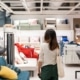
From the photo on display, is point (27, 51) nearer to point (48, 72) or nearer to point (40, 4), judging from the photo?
point (40, 4)

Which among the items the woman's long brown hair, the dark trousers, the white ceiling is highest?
the white ceiling

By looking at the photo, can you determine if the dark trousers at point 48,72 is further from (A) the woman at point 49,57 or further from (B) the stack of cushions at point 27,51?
(B) the stack of cushions at point 27,51

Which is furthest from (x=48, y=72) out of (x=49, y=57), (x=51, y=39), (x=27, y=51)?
(x=27, y=51)

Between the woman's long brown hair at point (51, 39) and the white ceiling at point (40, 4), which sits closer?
the woman's long brown hair at point (51, 39)

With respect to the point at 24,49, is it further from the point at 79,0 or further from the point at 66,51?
the point at 79,0

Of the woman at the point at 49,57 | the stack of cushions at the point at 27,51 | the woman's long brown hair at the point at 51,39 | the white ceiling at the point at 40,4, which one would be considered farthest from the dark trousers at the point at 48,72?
the stack of cushions at the point at 27,51

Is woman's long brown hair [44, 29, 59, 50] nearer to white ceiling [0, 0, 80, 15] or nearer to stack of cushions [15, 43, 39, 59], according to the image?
white ceiling [0, 0, 80, 15]

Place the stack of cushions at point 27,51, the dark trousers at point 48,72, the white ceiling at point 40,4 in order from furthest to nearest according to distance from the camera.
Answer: the stack of cushions at point 27,51 < the white ceiling at point 40,4 < the dark trousers at point 48,72

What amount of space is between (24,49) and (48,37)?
5171 millimetres

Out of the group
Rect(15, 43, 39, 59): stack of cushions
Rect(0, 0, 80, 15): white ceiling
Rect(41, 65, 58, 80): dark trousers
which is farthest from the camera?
Rect(15, 43, 39, 59): stack of cushions

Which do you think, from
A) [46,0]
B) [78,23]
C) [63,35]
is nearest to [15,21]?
[63,35]

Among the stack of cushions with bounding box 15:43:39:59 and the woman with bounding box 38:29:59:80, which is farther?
the stack of cushions with bounding box 15:43:39:59

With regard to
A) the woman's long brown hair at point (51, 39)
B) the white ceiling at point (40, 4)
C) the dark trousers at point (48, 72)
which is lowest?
the dark trousers at point (48, 72)

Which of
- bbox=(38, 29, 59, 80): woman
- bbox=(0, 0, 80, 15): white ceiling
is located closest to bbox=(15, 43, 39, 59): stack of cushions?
bbox=(0, 0, 80, 15): white ceiling
